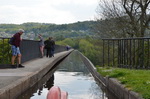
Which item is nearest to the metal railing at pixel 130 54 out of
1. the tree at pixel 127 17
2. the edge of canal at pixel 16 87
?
the edge of canal at pixel 16 87

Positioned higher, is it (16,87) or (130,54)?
(130,54)

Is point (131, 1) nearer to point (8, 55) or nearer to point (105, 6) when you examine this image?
point (105, 6)

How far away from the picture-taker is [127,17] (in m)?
33.8

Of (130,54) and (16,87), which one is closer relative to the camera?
(16,87)

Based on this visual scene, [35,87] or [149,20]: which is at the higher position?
[149,20]

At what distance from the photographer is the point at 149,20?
32.2 m

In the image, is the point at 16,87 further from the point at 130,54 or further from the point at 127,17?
the point at 127,17

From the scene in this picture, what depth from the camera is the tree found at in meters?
32.0

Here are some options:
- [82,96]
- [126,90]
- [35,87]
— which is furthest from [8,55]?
[126,90]

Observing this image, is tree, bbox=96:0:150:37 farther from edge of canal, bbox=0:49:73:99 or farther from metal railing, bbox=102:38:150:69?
edge of canal, bbox=0:49:73:99

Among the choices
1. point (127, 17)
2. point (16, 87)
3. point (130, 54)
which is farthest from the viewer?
point (127, 17)

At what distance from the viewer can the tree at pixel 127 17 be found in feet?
105

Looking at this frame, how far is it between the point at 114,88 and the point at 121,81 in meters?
0.48

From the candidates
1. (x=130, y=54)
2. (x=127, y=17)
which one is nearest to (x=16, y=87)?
(x=130, y=54)
